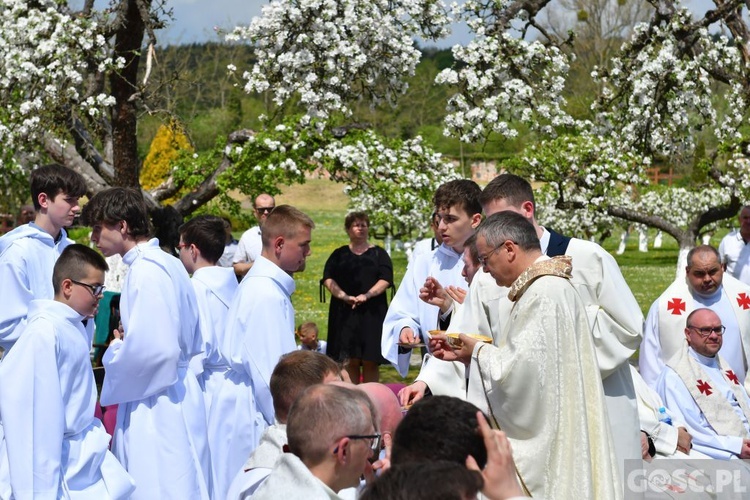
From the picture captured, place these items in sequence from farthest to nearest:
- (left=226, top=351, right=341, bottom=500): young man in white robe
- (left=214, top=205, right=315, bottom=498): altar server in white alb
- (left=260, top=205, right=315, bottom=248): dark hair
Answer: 1. (left=260, top=205, right=315, bottom=248): dark hair
2. (left=214, top=205, right=315, bottom=498): altar server in white alb
3. (left=226, top=351, right=341, bottom=500): young man in white robe

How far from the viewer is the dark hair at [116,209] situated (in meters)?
5.54

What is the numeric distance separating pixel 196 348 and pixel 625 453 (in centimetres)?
240

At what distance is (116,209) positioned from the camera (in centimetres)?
557

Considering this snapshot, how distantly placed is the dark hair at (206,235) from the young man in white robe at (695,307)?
3.78 metres

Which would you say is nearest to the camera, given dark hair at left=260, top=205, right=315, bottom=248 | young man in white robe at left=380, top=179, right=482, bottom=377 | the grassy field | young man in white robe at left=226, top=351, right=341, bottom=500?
young man in white robe at left=226, top=351, right=341, bottom=500

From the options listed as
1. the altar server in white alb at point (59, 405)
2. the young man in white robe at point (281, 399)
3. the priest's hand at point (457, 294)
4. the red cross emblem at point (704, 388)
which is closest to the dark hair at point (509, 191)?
the priest's hand at point (457, 294)

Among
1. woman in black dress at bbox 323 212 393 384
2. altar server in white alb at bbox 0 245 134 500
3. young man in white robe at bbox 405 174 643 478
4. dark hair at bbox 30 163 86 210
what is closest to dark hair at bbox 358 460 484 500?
young man in white robe at bbox 405 174 643 478

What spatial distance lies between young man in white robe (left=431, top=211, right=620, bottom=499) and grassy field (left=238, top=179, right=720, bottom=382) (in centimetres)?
819

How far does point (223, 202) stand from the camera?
44.4 ft

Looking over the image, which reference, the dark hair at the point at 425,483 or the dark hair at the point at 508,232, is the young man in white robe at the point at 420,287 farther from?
the dark hair at the point at 425,483

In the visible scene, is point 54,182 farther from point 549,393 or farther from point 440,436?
point 440,436

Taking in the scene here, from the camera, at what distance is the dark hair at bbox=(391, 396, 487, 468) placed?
9.77ft

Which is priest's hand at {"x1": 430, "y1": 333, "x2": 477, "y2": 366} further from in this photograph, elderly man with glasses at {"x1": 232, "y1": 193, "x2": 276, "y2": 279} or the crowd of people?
elderly man with glasses at {"x1": 232, "y1": 193, "x2": 276, "y2": 279}

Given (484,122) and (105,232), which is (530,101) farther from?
(105,232)
